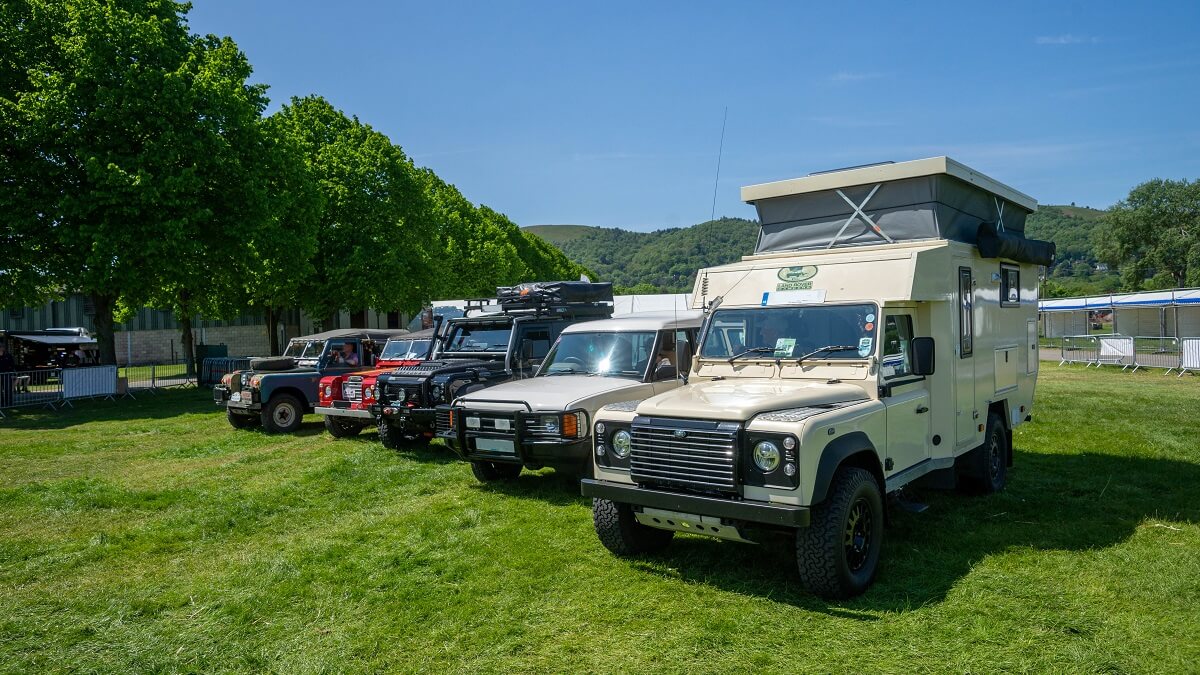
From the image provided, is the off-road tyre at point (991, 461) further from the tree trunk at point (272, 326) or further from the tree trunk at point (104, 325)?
the tree trunk at point (272, 326)

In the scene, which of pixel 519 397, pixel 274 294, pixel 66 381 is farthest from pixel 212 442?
pixel 274 294

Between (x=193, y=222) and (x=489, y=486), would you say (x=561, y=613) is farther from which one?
(x=193, y=222)

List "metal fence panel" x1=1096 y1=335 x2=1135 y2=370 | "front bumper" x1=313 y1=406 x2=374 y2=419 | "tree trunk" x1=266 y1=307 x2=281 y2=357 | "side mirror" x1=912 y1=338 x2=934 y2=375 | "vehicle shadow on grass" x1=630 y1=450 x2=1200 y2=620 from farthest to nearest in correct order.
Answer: "tree trunk" x1=266 y1=307 x2=281 y2=357 → "metal fence panel" x1=1096 y1=335 x2=1135 y2=370 → "front bumper" x1=313 y1=406 x2=374 y2=419 → "side mirror" x1=912 y1=338 x2=934 y2=375 → "vehicle shadow on grass" x1=630 y1=450 x2=1200 y2=620

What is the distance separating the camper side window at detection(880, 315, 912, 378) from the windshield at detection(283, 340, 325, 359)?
12.0 metres

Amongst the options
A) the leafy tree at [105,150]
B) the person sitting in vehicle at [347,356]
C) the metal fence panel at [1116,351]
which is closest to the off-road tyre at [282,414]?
the person sitting in vehicle at [347,356]

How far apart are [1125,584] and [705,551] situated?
3.03 metres

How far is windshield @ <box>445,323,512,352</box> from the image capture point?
38.3ft

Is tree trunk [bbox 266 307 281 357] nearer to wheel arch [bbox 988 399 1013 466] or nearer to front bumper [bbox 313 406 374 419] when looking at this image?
front bumper [bbox 313 406 374 419]

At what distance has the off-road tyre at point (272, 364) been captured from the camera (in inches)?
602

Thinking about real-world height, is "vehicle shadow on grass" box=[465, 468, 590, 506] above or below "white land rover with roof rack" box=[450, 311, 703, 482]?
below

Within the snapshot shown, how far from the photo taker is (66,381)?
66.2 feet

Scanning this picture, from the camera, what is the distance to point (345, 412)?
1240cm

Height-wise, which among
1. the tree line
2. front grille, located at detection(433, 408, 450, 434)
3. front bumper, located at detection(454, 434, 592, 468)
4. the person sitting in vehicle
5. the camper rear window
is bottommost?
front bumper, located at detection(454, 434, 592, 468)

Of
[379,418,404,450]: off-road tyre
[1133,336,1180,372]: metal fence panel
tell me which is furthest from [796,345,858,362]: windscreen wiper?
[1133,336,1180,372]: metal fence panel
